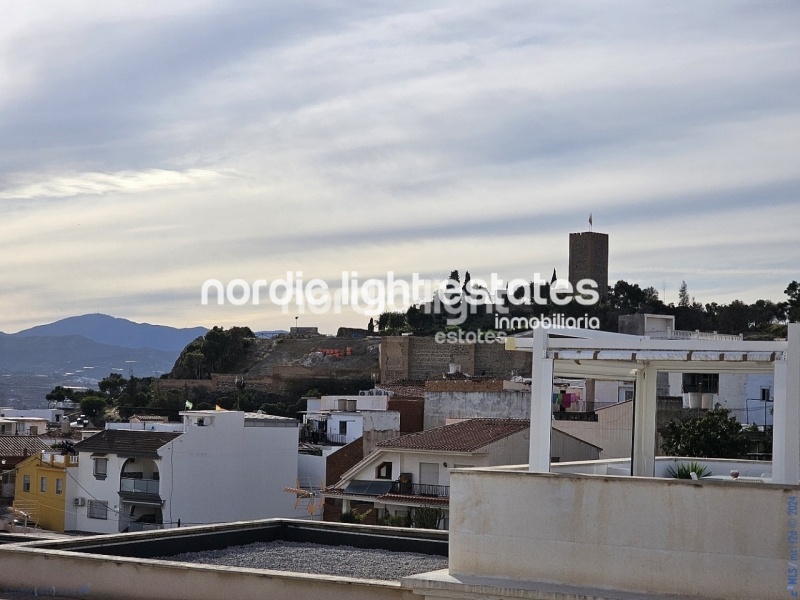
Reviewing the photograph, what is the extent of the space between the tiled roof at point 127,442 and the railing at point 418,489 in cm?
927

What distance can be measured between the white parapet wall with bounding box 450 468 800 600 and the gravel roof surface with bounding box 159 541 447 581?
195 centimetres

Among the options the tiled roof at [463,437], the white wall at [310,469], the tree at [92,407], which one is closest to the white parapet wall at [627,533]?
the tiled roof at [463,437]

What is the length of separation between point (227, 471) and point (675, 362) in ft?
97.8

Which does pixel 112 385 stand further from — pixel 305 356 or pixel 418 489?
pixel 418 489

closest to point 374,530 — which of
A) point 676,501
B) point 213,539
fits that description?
point 213,539

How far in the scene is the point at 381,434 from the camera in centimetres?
3794

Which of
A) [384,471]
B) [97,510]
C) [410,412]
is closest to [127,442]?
[97,510]

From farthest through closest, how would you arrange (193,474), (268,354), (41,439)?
(268,354) → (41,439) → (193,474)

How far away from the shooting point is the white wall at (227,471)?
117ft

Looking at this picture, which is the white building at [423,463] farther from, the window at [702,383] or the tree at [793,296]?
the tree at [793,296]

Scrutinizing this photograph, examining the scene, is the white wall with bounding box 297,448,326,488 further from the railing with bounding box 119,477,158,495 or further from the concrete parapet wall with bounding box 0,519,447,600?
the concrete parapet wall with bounding box 0,519,447,600

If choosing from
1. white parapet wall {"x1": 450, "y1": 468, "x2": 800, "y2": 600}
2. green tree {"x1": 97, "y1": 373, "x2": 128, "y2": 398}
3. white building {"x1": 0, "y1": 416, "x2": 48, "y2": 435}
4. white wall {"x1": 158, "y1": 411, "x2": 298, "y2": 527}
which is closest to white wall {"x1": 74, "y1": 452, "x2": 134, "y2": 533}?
white wall {"x1": 158, "y1": 411, "x2": 298, "y2": 527}

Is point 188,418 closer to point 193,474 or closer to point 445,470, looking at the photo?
point 193,474

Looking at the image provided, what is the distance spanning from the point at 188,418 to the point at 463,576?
30.8 metres
